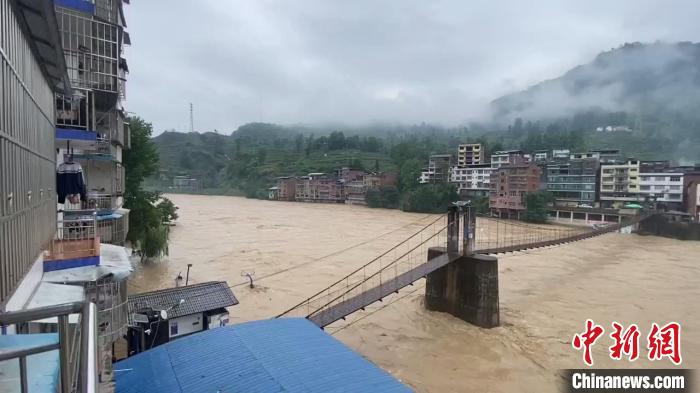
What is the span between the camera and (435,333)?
1318cm

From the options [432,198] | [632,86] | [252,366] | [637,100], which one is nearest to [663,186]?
[432,198]

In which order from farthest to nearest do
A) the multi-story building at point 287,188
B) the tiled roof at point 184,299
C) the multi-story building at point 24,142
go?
the multi-story building at point 287,188 → the tiled roof at point 184,299 → the multi-story building at point 24,142

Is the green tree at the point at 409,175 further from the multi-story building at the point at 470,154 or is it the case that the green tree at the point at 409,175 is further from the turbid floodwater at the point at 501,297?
the turbid floodwater at the point at 501,297

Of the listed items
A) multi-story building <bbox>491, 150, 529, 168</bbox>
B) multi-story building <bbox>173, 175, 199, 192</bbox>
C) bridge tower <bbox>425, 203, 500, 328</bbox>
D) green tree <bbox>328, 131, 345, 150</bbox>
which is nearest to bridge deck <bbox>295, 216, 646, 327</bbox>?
bridge tower <bbox>425, 203, 500, 328</bbox>

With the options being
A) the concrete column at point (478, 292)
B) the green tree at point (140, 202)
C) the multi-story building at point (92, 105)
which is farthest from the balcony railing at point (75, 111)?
the concrete column at point (478, 292)

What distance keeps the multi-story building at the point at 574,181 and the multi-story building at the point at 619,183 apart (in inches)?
32.2

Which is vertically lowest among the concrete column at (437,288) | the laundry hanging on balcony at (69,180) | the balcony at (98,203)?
the concrete column at (437,288)

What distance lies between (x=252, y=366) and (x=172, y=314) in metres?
3.80

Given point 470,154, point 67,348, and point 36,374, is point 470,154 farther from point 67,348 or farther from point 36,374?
point 67,348


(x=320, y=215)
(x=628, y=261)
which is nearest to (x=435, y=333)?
(x=628, y=261)

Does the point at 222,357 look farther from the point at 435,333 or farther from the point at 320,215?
the point at 320,215

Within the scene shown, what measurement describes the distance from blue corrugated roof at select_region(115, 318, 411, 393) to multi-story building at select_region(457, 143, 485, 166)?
179ft

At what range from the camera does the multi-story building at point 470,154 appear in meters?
59.6

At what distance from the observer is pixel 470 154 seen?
60.9 meters
